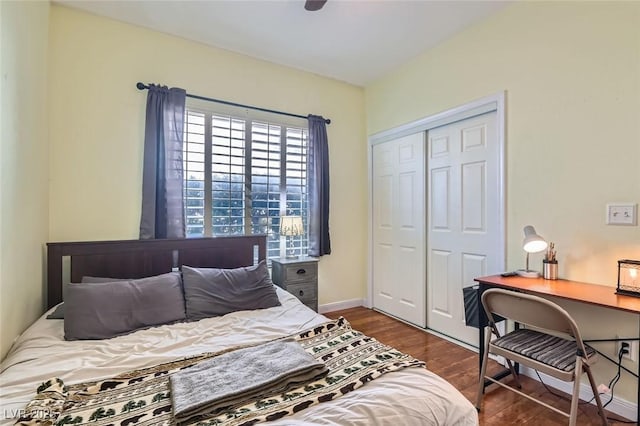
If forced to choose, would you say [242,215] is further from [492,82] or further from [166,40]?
[492,82]

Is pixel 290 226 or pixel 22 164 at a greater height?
pixel 22 164

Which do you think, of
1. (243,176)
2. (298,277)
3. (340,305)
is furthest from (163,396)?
(340,305)

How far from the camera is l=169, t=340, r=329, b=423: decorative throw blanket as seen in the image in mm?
1095

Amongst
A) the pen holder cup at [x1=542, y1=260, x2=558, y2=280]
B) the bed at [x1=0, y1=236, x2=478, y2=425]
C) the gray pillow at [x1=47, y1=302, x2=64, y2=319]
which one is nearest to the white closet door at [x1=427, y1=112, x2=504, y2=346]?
the pen holder cup at [x1=542, y1=260, x2=558, y2=280]

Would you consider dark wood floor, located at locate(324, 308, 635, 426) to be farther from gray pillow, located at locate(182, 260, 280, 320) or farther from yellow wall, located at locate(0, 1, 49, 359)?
yellow wall, located at locate(0, 1, 49, 359)

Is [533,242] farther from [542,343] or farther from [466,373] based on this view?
[466,373]

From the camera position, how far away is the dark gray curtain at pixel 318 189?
3.46 m

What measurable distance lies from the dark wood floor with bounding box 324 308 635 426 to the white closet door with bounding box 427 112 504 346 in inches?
9.5

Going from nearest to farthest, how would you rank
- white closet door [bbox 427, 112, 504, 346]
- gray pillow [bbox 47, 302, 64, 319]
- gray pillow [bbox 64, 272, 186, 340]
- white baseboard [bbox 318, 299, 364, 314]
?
gray pillow [bbox 64, 272, 186, 340] < gray pillow [bbox 47, 302, 64, 319] < white closet door [bbox 427, 112, 504, 346] < white baseboard [bbox 318, 299, 364, 314]

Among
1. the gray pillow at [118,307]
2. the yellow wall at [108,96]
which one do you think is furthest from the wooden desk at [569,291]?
the yellow wall at [108,96]

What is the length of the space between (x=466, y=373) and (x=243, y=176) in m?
2.60

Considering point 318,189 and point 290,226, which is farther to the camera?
point 318,189

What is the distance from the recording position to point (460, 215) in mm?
2842

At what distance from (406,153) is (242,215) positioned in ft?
6.19
